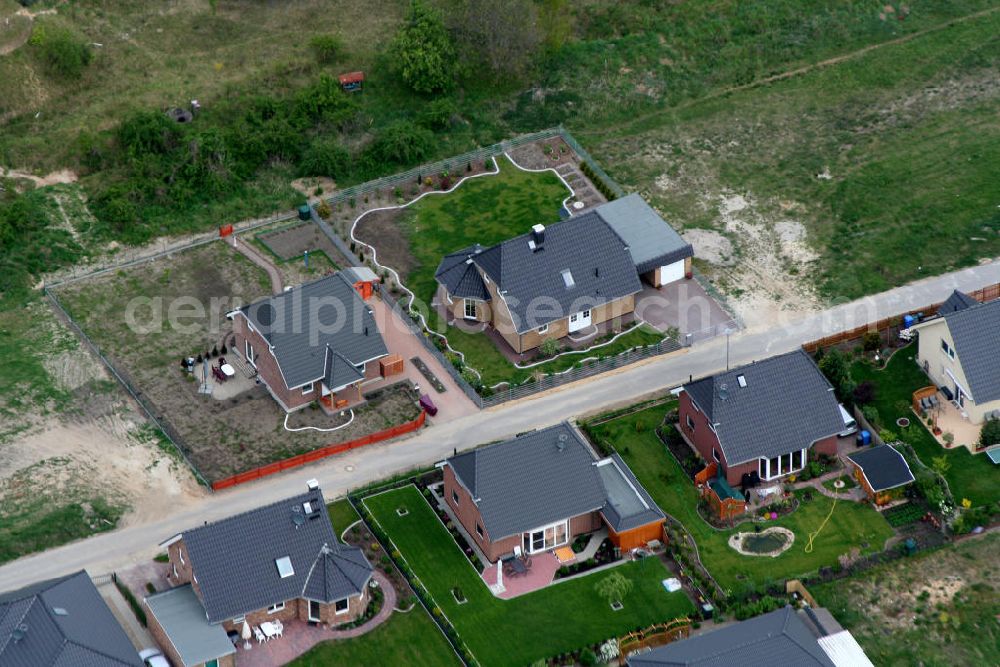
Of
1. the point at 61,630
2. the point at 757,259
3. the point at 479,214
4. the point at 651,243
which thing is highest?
the point at 479,214

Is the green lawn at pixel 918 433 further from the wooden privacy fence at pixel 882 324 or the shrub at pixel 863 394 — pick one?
the wooden privacy fence at pixel 882 324

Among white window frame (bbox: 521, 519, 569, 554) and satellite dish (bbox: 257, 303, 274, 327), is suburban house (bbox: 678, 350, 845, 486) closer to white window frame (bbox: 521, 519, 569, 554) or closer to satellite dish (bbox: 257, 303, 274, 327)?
white window frame (bbox: 521, 519, 569, 554)

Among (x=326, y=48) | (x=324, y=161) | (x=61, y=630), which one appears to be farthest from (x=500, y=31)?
(x=61, y=630)

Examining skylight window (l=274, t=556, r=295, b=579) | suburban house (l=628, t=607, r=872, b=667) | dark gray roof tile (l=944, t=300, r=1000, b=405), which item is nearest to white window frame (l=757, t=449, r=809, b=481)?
dark gray roof tile (l=944, t=300, r=1000, b=405)

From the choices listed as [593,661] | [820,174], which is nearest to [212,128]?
[820,174]

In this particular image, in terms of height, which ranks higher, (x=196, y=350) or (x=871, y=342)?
(x=196, y=350)

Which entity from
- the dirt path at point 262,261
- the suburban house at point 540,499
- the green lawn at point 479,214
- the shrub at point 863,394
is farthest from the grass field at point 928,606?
the dirt path at point 262,261

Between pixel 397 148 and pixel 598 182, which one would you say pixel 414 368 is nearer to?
pixel 397 148
